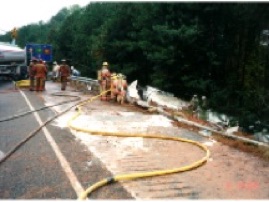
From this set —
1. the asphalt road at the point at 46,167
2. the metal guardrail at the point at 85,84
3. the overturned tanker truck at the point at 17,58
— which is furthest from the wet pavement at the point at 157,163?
the overturned tanker truck at the point at 17,58

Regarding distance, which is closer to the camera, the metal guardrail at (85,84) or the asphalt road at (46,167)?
the asphalt road at (46,167)

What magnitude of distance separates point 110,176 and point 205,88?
20.5 metres

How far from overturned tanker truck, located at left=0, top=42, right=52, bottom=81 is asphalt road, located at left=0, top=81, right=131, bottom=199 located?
612 inches

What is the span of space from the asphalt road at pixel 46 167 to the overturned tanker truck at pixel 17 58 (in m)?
15.5

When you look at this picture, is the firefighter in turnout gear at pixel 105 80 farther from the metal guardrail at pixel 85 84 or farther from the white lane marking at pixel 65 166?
the white lane marking at pixel 65 166

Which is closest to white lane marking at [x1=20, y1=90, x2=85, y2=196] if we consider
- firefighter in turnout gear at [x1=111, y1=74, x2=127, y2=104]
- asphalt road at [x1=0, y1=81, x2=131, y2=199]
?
asphalt road at [x1=0, y1=81, x2=131, y2=199]

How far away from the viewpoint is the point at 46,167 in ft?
22.7

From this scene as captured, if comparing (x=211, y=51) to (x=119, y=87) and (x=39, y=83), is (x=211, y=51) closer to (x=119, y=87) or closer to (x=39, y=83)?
(x=39, y=83)

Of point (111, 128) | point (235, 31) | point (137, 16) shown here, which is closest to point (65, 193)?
point (111, 128)

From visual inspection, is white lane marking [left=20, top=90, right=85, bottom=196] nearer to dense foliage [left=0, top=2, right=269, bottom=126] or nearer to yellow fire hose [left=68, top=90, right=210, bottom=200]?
yellow fire hose [left=68, top=90, right=210, bottom=200]

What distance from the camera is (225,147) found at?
8727 mm

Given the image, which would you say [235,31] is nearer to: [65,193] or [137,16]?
[137,16]

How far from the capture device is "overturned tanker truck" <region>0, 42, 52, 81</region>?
25.3 m

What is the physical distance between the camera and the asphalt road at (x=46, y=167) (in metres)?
5.75
